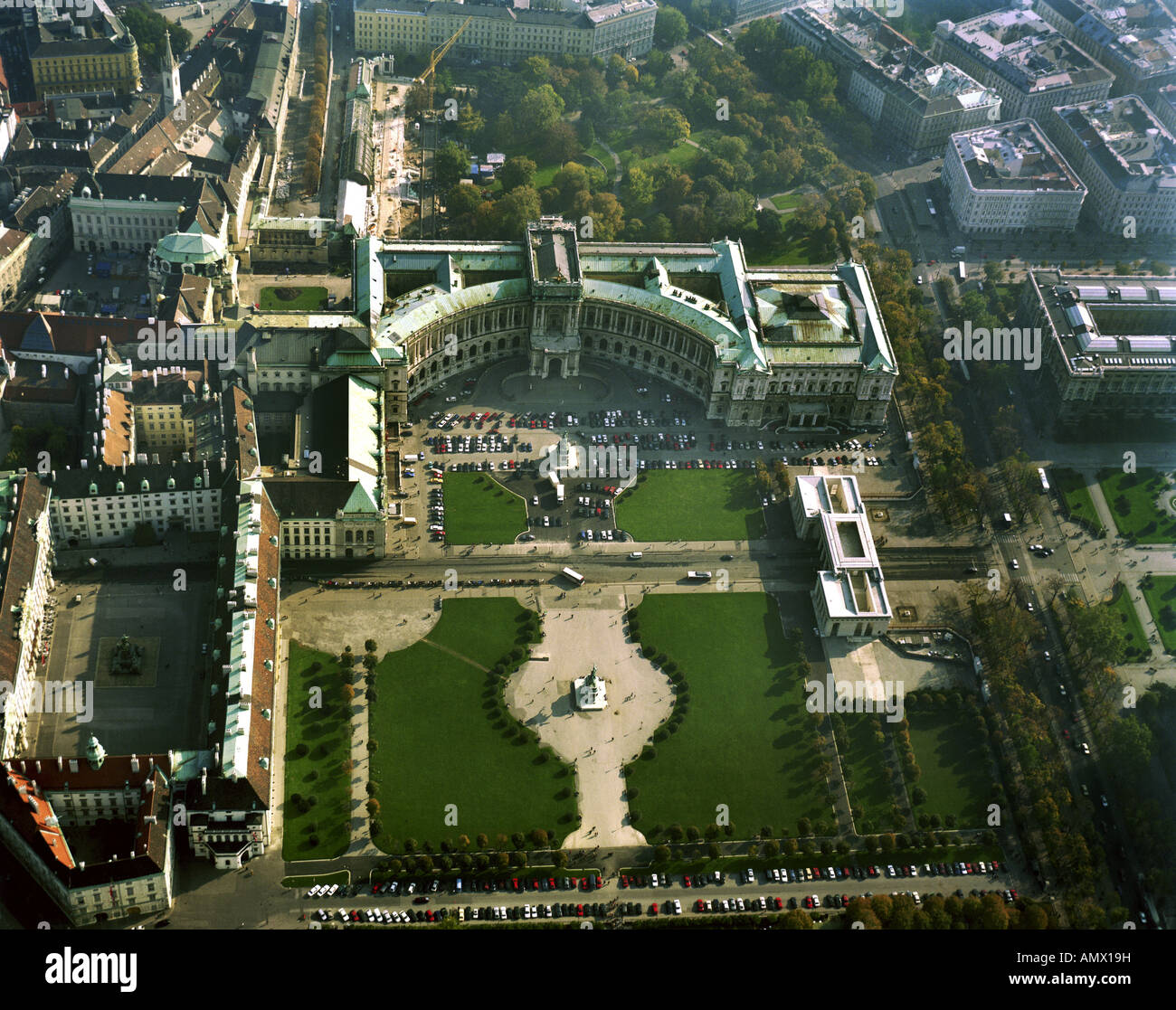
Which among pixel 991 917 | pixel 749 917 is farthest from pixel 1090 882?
pixel 749 917

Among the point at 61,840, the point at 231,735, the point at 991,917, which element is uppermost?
the point at 231,735

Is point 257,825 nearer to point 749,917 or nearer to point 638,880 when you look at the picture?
point 638,880

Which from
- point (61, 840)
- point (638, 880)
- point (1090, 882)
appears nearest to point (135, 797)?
point (61, 840)

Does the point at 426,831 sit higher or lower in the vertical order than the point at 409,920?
higher
